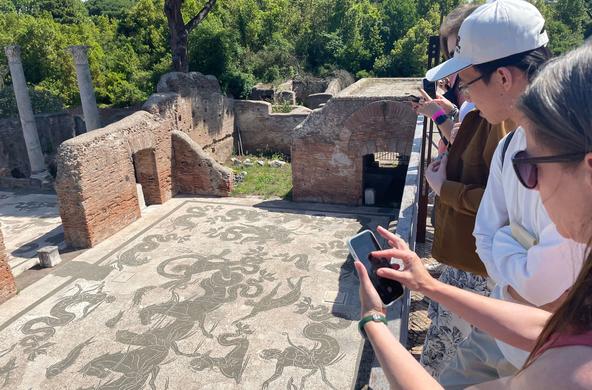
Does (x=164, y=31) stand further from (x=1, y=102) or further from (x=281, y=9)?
(x=1, y=102)

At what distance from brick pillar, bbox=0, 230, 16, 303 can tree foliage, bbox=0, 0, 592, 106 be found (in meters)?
14.3

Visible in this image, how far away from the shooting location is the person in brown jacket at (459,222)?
2.89 metres

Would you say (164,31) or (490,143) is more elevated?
(164,31)

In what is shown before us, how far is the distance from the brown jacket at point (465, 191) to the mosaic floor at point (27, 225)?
926cm

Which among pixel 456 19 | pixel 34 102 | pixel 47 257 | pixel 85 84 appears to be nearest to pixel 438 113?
pixel 456 19

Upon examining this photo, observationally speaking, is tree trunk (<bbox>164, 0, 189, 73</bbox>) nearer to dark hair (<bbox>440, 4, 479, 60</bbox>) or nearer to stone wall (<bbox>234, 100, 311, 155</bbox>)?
stone wall (<bbox>234, 100, 311, 155</bbox>)

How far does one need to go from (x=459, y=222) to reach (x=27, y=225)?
1224 centimetres

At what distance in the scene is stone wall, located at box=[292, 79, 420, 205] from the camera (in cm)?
1166

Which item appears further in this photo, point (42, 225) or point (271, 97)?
point (271, 97)

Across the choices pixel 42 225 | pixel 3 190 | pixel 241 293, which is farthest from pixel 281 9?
pixel 241 293

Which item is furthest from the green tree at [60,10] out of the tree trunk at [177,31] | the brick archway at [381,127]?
the brick archway at [381,127]

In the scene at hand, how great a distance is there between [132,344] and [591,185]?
7.01m

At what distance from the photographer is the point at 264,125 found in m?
19.0

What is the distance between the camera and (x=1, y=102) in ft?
66.2
